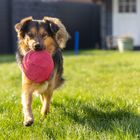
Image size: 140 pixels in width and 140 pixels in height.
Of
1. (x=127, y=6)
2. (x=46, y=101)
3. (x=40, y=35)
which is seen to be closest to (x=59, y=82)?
(x=46, y=101)

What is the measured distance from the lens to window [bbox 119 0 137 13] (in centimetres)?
2119

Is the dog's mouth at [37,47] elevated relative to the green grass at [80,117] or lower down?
elevated

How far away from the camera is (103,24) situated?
2161 centimetres

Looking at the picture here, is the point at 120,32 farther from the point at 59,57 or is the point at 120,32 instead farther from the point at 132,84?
the point at 59,57

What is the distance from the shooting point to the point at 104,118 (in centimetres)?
586

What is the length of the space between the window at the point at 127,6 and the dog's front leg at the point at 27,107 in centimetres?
1584

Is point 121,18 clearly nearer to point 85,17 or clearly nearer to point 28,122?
point 85,17

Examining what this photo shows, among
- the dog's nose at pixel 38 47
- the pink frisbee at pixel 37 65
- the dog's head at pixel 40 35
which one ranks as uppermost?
the dog's head at pixel 40 35

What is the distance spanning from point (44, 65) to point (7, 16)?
14.0 m

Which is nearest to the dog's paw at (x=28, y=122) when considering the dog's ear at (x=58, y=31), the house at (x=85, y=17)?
the dog's ear at (x=58, y=31)

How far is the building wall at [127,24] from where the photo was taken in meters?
21.1

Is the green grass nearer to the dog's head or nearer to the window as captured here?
the dog's head

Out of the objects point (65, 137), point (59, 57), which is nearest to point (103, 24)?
point (59, 57)

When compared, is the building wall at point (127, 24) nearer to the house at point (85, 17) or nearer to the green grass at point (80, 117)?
the house at point (85, 17)
